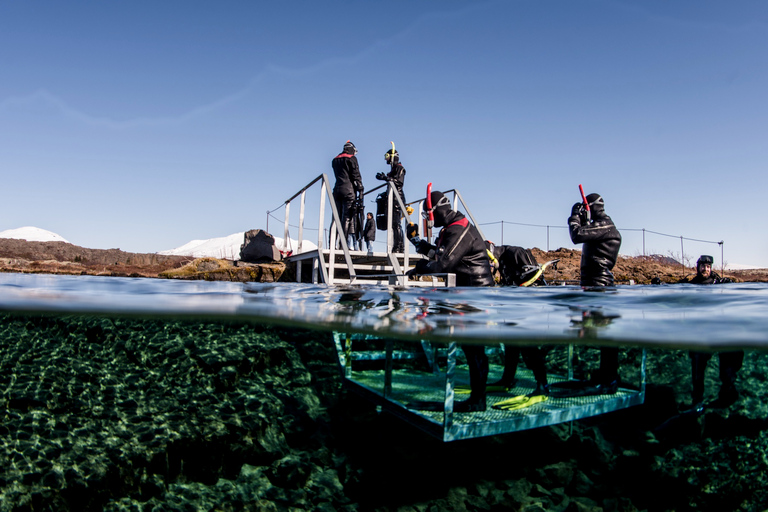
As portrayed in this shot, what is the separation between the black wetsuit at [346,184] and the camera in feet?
35.4

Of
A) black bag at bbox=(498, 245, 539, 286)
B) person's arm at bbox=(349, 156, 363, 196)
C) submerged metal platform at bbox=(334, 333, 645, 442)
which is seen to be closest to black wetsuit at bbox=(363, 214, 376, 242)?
person's arm at bbox=(349, 156, 363, 196)

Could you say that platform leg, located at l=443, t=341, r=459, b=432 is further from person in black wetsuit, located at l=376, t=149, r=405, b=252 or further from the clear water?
person in black wetsuit, located at l=376, t=149, r=405, b=252

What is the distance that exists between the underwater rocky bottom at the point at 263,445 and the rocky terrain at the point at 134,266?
1613 millimetres

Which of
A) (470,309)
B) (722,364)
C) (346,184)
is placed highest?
(346,184)

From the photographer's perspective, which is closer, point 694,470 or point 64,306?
point 64,306

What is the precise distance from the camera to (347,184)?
426 inches

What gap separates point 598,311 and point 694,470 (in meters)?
4.76

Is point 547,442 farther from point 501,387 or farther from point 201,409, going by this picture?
point 201,409

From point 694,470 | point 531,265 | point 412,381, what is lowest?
point 694,470

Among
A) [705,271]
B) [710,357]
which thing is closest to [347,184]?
[705,271]

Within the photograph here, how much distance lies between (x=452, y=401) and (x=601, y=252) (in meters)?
3.64

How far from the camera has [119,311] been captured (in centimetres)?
733

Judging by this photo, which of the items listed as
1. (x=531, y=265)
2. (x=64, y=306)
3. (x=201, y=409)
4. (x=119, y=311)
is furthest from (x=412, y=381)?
(x=64, y=306)

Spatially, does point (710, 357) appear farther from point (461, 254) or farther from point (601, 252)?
point (461, 254)
